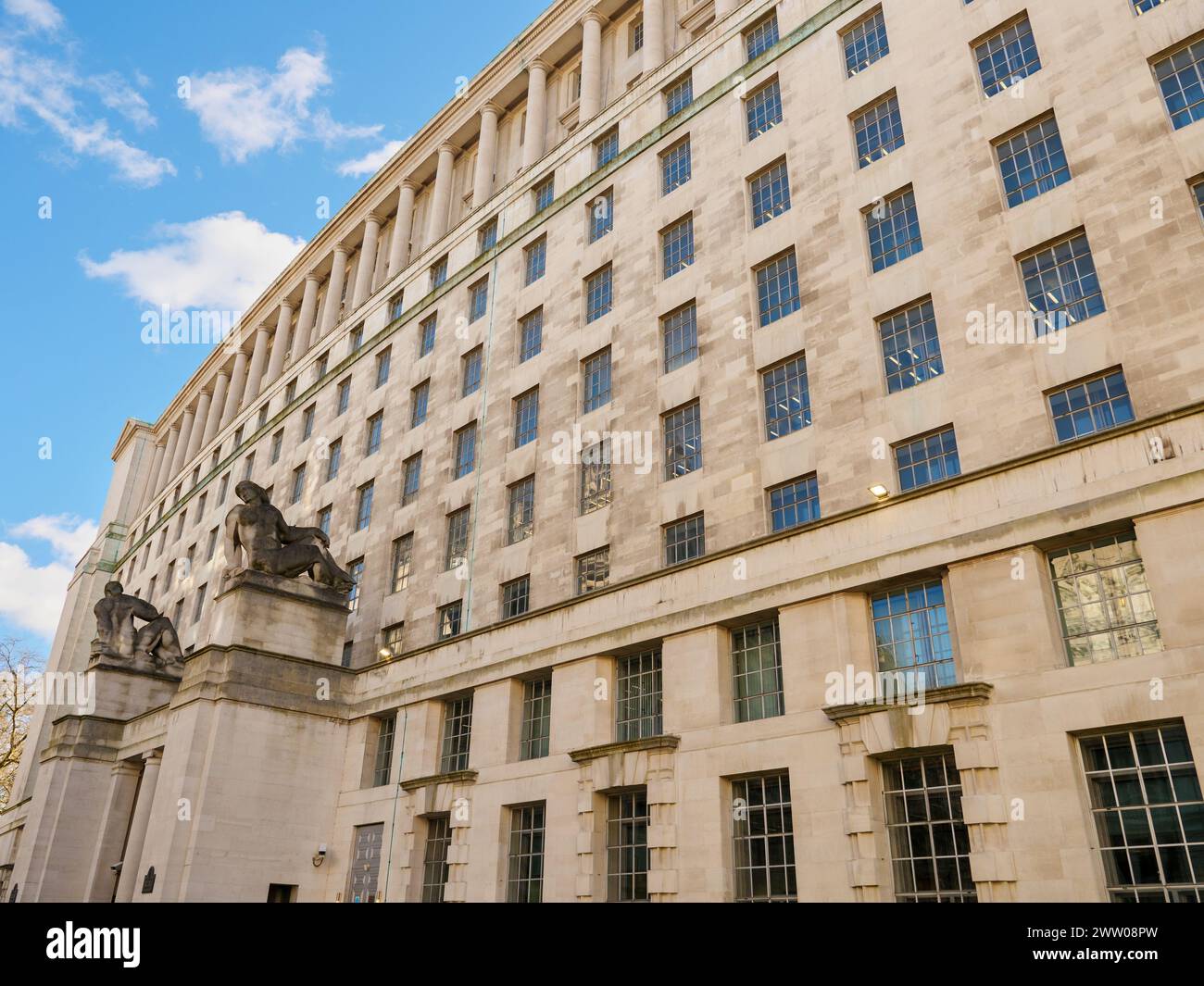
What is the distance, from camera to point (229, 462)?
60.4 metres

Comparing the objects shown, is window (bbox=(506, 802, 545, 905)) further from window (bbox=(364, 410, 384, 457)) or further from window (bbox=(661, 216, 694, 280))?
window (bbox=(364, 410, 384, 457))

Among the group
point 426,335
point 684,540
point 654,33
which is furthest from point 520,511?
point 654,33

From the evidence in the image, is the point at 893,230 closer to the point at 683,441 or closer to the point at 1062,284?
the point at 1062,284

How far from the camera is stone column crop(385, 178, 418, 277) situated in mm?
51119

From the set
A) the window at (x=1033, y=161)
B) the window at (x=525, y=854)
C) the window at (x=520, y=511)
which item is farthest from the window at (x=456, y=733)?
the window at (x=1033, y=161)

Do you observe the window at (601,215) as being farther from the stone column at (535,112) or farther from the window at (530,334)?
the stone column at (535,112)

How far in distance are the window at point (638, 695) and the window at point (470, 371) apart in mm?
16512

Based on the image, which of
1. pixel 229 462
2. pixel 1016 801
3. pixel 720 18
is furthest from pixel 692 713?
pixel 229 462

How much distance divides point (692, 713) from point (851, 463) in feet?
25.4

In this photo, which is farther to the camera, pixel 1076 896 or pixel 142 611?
pixel 142 611

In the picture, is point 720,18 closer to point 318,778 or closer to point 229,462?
point 318,778

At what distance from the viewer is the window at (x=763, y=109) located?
31.1 meters
